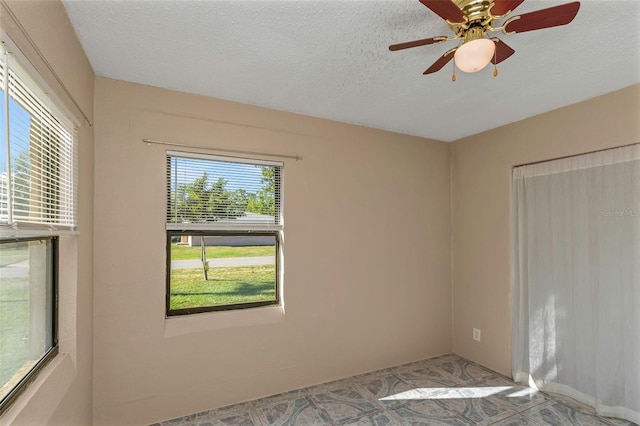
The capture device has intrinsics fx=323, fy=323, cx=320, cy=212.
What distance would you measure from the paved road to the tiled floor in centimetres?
111

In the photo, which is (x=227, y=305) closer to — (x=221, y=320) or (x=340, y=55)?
(x=221, y=320)

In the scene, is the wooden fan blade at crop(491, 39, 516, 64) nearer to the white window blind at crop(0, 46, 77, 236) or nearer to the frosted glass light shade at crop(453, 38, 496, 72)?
the frosted glass light shade at crop(453, 38, 496, 72)

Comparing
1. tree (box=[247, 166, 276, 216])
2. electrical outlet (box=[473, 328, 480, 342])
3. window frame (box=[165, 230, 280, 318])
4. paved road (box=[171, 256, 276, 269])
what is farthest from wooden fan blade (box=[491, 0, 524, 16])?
electrical outlet (box=[473, 328, 480, 342])

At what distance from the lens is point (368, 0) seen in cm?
146

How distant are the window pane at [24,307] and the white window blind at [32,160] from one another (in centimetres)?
14

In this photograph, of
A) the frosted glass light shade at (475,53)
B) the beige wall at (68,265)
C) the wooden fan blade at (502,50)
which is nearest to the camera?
the beige wall at (68,265)

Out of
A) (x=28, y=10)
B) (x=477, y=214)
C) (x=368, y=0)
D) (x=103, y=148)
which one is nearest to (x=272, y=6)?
(x=368, y=0)

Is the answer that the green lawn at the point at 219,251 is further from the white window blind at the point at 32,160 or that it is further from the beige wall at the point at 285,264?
the white window blind at the point at 32,160

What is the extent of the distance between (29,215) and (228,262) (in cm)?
149

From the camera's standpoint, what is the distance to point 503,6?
1.26m

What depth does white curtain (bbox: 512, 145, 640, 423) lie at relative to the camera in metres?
2.37

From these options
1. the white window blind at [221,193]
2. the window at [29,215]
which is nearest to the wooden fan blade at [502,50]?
the white window blind at [221,193]

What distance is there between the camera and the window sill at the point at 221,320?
96.2 inches

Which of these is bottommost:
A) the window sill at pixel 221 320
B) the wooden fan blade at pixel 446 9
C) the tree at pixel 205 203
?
the window sill at pixel 221 320
